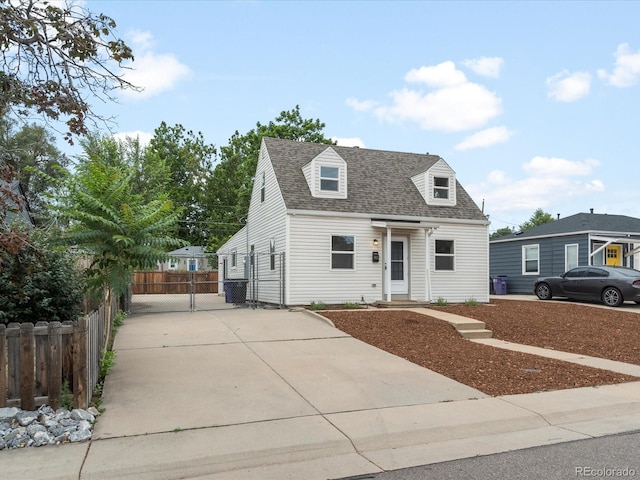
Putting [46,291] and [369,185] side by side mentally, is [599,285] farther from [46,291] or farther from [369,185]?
[46,291]

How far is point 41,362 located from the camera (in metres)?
5.46

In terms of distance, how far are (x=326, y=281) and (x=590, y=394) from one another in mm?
10068

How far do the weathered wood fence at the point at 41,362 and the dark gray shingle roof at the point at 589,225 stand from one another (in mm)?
21349

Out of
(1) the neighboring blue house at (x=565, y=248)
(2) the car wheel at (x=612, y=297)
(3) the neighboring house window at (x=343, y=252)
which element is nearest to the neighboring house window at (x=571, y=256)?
(1) the neighboring blue house at (x=565, y=248)

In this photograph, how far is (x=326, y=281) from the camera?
1616 centimetres

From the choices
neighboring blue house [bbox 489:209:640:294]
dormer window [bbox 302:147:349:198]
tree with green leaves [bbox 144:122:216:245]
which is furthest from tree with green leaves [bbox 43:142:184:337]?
tree with green leaves [bbox 144:122:216:245]

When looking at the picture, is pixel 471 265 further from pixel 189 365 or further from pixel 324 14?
pixel 189 365

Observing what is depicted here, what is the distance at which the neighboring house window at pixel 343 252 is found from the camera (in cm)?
1636

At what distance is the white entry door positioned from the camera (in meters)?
17.2

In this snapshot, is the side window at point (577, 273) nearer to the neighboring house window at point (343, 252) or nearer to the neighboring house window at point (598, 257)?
the neighboring house window at point (598, 257)

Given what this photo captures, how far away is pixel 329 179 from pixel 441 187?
467cm

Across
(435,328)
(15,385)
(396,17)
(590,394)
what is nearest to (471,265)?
(435,328)

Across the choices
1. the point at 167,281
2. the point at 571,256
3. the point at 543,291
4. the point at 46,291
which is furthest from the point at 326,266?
the point at 167,281

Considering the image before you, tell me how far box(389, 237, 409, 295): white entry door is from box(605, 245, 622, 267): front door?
11317mm
